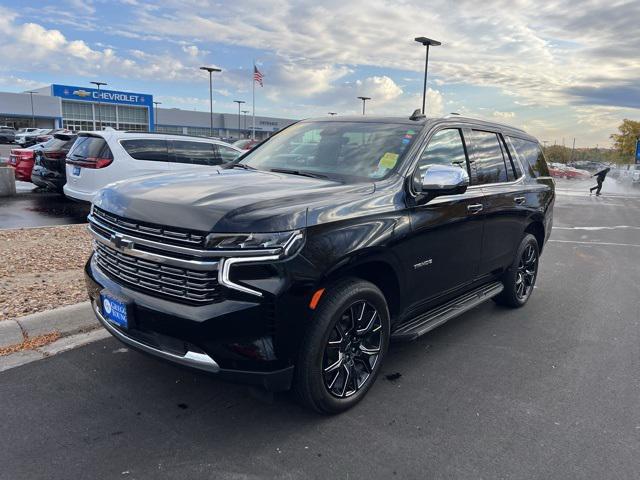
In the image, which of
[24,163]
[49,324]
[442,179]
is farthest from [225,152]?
[442,179]

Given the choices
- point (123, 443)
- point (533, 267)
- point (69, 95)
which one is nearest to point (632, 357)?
point (533, 267)

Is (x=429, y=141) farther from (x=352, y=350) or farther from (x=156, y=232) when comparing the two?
(x=156, y=232)

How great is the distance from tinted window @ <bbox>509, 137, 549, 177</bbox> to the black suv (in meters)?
1.09

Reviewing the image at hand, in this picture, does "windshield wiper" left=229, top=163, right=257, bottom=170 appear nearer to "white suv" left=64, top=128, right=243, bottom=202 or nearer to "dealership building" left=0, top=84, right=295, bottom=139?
"white suv" left=64, top=128, right=243, bottom=202

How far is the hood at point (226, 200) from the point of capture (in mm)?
2764

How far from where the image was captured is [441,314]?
4.18 meters

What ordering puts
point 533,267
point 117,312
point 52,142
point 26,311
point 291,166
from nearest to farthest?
1. point 117,312
2. point 291,166
3. point 26,311
4. point 533,267
5. point 52,142

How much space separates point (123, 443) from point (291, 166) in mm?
2326

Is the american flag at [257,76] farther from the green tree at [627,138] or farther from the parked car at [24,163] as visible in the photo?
the green tree at [627,138]

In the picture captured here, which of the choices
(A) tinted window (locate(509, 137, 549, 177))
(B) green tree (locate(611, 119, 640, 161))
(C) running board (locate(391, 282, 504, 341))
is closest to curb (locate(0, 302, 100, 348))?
(C) running board (locate(391, 282, 504, 341))

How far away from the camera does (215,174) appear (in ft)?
12.6

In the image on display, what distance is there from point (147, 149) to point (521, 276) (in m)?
7.55

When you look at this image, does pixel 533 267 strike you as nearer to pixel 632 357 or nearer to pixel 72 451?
pixel 632 357

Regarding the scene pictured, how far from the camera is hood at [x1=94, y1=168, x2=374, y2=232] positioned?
2.76m
